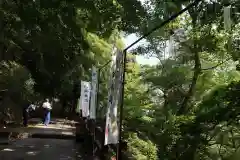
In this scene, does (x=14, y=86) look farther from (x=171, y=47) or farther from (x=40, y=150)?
(x=171, y=47)

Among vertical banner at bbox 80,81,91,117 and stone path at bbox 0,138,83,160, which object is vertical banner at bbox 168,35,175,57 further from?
Answer: stone path at bbox 0,138,83,160

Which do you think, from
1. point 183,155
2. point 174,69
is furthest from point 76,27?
point 174,69

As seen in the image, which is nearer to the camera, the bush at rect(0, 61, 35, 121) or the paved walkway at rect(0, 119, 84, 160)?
the paved walkway at rect(0, 119, 84, 160)

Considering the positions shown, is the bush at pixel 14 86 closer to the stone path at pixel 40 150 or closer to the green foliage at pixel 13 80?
the green foliage at pixel 13 80

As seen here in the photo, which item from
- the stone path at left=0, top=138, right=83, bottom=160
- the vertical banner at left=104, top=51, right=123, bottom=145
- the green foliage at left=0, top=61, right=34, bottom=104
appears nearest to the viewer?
the vertical banner at left=104, top=51, right=123, bottom=145

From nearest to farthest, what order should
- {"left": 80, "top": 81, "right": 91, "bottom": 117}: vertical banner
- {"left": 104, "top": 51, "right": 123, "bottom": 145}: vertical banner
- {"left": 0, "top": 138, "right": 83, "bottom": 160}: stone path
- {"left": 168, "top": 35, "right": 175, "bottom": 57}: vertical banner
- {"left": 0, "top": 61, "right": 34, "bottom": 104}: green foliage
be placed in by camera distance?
{"left": 104, "top": 51, "right": 123, "bottom": 145}: vertical banner → {"left": 0, "top": 138, "right": 83, "bottom": 160}: stone path → {"left": 80, "top": 81, "right": 91, "bottom": 117}: vertical banner → {"left": 168, "top": 35, "right": 175, "bottom": 57}: vertical banner → {"left": 0, "top": 61, "right": 34, "bottom": 104}: green foliage

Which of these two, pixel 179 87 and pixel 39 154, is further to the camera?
pixel 179 87

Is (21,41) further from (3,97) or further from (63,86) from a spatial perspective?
(63,86)

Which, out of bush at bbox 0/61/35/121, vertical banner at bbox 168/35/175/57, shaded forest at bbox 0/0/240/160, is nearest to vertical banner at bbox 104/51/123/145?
shaded forest at bbox 0/0/240/160

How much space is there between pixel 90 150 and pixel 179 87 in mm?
3957

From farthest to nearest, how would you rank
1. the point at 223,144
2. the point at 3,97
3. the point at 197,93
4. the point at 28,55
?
1. the point at 28,55
2. the point at 3,97
3. the point at 197,93
4. the point at 223,144

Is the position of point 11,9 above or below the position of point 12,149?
above

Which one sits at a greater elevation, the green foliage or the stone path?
the green foliage

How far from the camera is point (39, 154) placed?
10703mm
